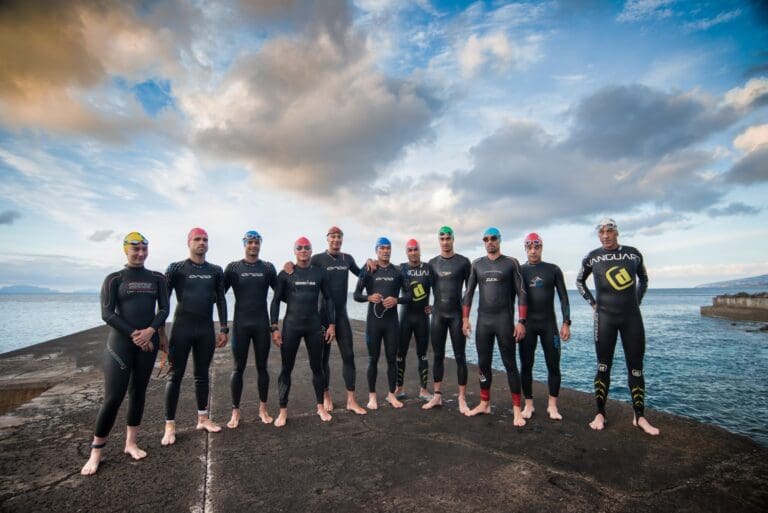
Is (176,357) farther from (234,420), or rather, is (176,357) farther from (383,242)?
(383,242)

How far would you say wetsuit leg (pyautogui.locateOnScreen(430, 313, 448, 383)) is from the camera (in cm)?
576

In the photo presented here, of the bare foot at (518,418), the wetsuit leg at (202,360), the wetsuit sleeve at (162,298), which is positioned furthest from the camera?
the bare foot at (518,418)

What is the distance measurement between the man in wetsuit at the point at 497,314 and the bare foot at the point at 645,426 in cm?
146

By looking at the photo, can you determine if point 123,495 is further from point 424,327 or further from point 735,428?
point 735,428

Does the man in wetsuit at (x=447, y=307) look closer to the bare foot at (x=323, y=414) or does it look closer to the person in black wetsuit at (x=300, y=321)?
the bare foot at (x=323, y=414)

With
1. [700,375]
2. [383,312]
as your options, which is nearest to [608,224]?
[383,312]

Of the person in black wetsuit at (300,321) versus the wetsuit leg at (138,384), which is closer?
the wetsuit leg at (138,384)

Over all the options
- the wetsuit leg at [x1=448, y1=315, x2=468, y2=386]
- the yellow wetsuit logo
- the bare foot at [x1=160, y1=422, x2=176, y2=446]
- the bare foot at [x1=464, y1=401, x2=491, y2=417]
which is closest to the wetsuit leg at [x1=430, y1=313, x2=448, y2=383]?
the wetsuit leg at [x1=448, y1=315, x2=468, y2=386]

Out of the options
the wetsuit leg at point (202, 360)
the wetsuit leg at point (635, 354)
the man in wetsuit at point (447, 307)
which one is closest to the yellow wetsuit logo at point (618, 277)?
the wetsuit leg at point (635, 354)

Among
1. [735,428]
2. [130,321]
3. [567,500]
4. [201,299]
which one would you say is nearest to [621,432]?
[567,500]

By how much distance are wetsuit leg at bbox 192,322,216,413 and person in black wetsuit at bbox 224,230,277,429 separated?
34 cm

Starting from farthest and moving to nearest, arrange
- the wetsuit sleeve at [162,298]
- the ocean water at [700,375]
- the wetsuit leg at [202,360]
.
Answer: the ocean water at [700,375]
the wetsuit leg at [202,360]
the wetsuit sleeve at [162,298]

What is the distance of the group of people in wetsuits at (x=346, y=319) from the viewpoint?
14.0 ft

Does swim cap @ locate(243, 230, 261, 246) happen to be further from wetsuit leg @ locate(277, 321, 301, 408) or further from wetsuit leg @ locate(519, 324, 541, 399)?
wetsuit leg @ locate(519, 324, 541, 399)
